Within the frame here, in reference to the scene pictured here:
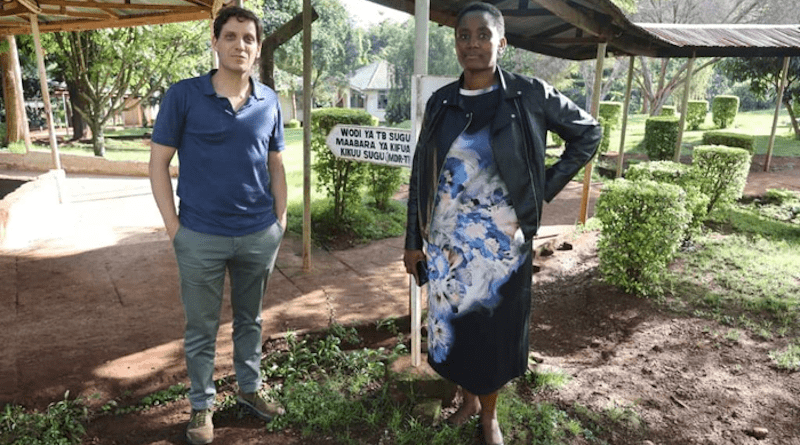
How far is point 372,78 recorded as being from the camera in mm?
49062

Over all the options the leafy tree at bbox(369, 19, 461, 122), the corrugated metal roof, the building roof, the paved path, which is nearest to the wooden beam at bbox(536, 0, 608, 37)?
the corrugated metal roof

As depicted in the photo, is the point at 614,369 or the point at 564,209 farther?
the point at 564,209

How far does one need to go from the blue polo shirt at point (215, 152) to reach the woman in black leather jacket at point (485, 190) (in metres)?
0.74

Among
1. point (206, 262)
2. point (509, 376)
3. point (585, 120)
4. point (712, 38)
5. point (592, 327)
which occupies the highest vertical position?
point (712, 38)

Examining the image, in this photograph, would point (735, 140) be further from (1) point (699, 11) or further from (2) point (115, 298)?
(1) point (699, 11)

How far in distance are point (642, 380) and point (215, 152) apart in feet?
10.0

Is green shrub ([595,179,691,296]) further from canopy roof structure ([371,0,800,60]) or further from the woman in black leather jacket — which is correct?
the woman in black leather jacket

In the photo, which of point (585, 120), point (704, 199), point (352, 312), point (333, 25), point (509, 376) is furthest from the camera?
point (333, 25)

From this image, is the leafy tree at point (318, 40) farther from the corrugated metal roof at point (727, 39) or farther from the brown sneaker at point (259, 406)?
the brown sneaker at point (259, 406)

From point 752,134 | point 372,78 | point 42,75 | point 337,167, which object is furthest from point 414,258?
point 372,78

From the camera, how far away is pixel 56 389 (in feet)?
10.1

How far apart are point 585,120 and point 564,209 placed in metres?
7.02

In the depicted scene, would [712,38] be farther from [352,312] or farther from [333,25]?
[333,25]

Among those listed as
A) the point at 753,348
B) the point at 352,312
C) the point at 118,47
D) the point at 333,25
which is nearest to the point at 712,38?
the point at 753,348
